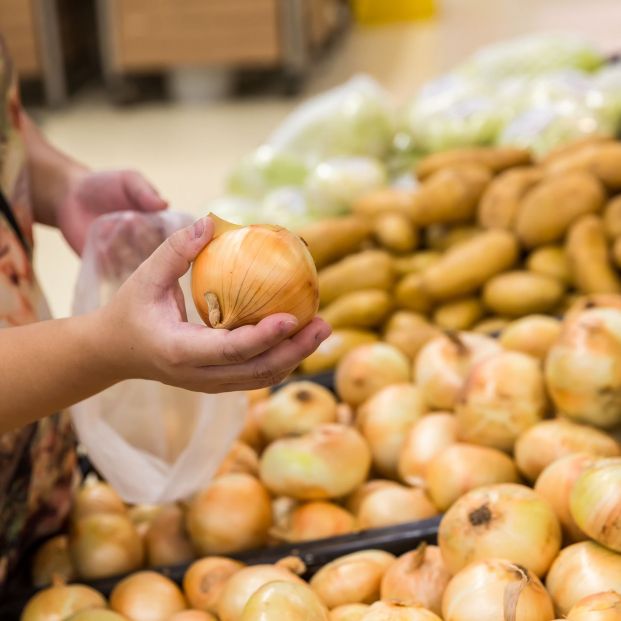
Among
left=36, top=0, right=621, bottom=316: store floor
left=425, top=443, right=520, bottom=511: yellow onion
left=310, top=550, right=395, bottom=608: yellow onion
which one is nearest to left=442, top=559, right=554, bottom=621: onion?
left=310, top=550, right=395, bottom=608: yellow onion

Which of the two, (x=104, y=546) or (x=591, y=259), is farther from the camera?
(x=591, y=259)

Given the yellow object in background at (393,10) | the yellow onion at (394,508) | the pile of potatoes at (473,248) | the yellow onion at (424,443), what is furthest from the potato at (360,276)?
the yellow object in background at (393,10)

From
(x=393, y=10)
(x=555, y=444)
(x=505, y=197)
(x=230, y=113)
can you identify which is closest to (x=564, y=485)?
(x=555, y=444)

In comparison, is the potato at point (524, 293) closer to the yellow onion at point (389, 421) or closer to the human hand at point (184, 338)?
the yellow onion at point (389, 421)

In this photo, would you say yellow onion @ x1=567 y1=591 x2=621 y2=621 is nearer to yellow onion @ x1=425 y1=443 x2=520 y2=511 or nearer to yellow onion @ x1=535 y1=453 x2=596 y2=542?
yellow onion @ x1=535 y1=453 x2=596 y2=542

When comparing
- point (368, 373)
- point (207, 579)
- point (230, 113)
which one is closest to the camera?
point (207, 579)

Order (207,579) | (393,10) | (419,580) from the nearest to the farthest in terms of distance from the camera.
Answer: (419,580) → (207,579) → (393,10)

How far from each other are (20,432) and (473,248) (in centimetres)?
88

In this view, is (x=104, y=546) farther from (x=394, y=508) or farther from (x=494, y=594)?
(x=494, y=594)

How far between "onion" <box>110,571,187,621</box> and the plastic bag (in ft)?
0.43

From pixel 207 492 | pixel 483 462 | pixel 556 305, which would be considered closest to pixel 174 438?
pixel 207 492

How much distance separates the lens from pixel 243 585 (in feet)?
3.31

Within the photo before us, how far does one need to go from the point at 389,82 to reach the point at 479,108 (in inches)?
90.7

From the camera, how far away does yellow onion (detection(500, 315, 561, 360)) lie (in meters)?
1.37
